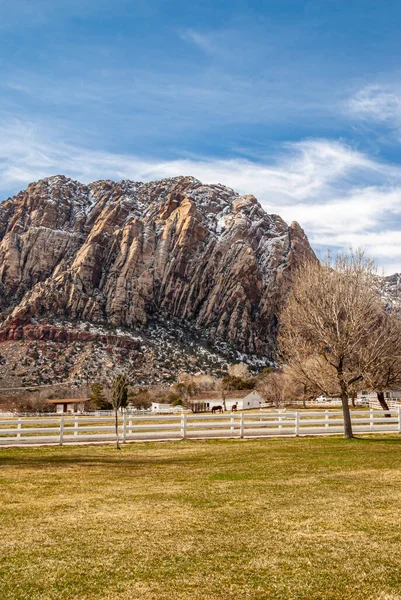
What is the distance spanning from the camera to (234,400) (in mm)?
102750

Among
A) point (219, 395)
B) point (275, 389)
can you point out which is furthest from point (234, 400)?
point (275, 389)

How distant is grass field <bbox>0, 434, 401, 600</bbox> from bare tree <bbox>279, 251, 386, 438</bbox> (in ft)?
32.2

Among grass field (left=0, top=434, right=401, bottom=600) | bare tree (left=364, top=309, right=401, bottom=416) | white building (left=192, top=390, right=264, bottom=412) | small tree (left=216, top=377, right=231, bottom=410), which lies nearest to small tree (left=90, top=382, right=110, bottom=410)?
white building (left=192, top=390, right=264, bottom=412)

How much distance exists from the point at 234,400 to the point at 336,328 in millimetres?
78563

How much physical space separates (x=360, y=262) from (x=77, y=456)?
19371 mm

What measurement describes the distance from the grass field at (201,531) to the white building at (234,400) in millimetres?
85833

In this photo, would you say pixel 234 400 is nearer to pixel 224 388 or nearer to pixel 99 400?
pixel 224 388

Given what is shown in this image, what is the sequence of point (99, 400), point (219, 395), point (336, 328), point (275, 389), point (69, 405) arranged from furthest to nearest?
point (219, 395), point (69, 405), point (99, 400), point (275, 389), point (336, 328)

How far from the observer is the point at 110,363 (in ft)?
468

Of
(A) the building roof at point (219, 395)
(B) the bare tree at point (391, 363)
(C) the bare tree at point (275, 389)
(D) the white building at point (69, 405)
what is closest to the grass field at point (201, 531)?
(B) the bare tree at point (391, 363)

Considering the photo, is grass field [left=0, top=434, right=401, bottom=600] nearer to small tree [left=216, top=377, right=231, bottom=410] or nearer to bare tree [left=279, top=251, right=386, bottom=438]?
bare tree [left=279, top=251, right=386, bottom=438]

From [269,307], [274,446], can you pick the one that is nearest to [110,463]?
[274,446]

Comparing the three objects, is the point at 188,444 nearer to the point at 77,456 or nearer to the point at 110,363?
the point at 77,456

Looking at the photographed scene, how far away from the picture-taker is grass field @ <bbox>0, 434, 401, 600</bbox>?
5.98 m
